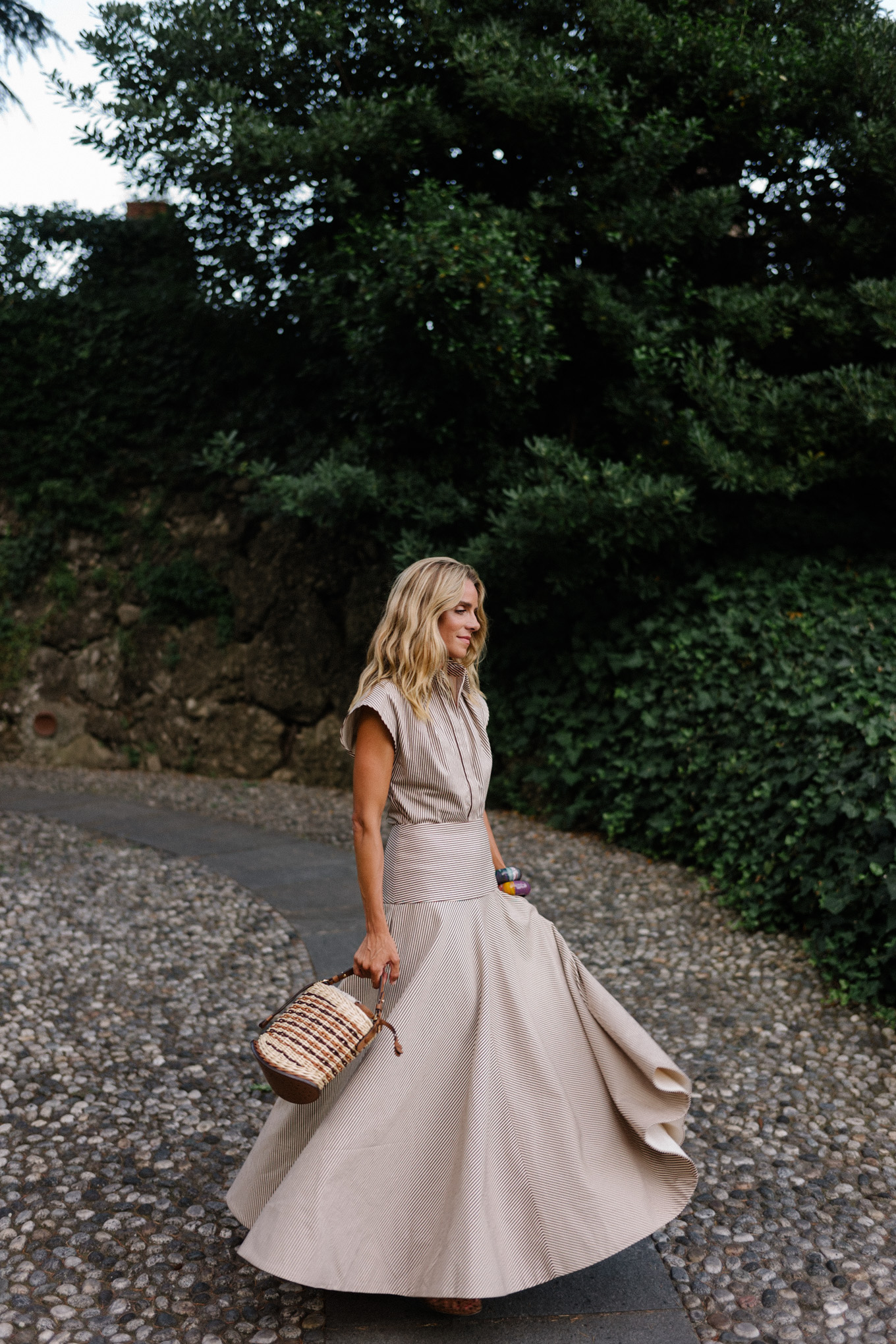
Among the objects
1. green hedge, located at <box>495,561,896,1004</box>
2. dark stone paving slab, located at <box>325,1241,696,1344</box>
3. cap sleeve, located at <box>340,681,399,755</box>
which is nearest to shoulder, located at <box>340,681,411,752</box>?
cap sleeve, located at <box>340,681,399,755</box>

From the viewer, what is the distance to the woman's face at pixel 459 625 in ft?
7.49

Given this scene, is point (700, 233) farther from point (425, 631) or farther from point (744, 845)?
point (425, 631)

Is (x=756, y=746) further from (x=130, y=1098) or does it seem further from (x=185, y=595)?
(x=185, y=595)

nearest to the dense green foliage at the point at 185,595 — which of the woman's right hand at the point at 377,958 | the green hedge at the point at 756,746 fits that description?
the green hedge at the point at 756,746

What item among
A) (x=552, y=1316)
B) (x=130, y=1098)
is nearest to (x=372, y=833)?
(x=552, y=1316)

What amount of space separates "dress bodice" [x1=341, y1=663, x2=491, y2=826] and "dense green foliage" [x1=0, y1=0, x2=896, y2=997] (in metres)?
3.04

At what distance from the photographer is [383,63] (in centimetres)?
644

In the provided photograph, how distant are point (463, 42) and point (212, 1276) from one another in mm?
6085

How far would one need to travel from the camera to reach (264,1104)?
3.17 m

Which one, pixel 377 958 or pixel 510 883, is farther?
pixel 510 883

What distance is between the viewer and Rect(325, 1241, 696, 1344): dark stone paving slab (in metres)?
2.06

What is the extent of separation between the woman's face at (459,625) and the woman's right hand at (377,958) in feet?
2.15

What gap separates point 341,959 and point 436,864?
2255mm

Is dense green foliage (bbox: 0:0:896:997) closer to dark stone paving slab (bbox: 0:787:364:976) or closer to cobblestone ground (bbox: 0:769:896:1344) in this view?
cobblestone ground (bbox: 0:769:896:1344)
